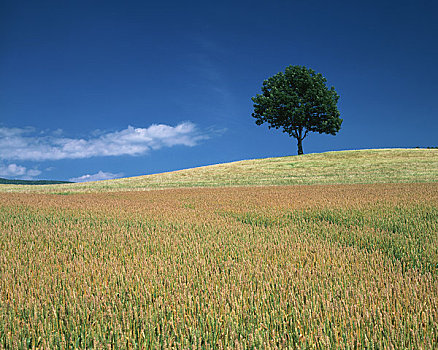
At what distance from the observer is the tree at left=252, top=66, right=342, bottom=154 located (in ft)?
157

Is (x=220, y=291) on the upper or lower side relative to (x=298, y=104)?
lower

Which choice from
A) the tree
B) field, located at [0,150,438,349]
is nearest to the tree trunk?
the tree

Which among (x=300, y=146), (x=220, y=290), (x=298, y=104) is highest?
(x=298, y=104)

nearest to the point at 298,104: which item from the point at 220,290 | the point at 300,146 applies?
the point at 300,146

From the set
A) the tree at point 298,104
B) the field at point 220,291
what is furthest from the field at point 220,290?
the tree at point 298,104

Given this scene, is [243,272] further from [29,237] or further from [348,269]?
[29,237]

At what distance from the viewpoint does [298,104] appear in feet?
159

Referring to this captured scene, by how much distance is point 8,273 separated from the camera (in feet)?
11.4

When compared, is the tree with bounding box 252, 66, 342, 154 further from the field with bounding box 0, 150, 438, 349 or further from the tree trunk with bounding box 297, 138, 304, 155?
the field with bounding box 0, 150, 438, 349

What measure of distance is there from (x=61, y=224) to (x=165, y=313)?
5.03 m

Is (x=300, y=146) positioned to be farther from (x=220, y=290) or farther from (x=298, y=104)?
(x=220, y=290)

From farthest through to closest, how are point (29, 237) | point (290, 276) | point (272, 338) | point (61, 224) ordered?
point (61, 224)
point (29, 237)
point (290, 276)
point (272, 338)

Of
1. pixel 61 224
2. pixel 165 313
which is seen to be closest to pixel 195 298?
pixel 165 313

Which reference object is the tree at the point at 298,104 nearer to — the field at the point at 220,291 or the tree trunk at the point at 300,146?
the tree trunk at the point at 300,146
